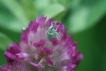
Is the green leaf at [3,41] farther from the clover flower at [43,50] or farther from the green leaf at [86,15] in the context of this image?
the green leaf at [86,15]

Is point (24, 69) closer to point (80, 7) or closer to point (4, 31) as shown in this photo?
point (4, 31)

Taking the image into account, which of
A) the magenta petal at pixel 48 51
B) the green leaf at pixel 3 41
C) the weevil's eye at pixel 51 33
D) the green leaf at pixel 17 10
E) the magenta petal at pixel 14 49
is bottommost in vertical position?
the magenta petal at pixel 48 51

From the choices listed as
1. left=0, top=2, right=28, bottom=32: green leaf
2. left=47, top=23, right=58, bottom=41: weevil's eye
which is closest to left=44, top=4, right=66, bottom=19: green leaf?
left=0, top=2, right=28, bottom=32: green leaf

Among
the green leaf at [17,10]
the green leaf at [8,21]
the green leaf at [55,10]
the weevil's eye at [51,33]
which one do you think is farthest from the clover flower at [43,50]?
the green leaf at [8,21]

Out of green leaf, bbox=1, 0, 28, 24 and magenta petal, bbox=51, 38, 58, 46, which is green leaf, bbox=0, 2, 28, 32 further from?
magenta petal, bbox=51, 38, 58, 46

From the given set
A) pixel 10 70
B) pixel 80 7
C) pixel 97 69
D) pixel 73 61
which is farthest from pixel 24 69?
pixel 80 7
